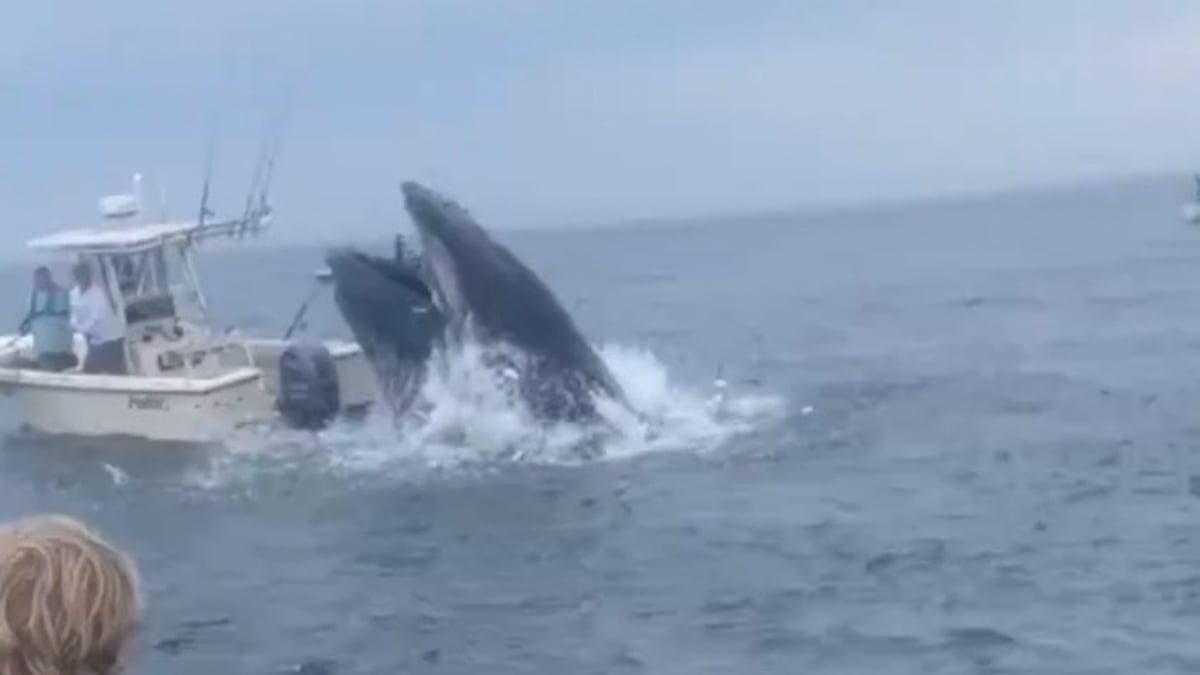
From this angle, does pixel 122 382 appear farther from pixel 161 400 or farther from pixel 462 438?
pixel 462 438

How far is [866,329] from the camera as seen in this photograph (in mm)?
45781

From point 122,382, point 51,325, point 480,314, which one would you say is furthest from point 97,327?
point 480,314

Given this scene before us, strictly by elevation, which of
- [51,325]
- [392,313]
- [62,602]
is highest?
[62,602]

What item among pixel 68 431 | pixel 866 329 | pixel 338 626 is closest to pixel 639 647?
pixel 338 626

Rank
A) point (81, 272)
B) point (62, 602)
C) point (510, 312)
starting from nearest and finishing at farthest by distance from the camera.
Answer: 1. point (62, 602)
2. point (510, 312)
3. point (81, 272)

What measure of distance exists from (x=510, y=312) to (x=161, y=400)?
4910 mm

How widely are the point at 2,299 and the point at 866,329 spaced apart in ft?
306

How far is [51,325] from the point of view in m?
30.4

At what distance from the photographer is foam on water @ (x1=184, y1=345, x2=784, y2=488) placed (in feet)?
84.0

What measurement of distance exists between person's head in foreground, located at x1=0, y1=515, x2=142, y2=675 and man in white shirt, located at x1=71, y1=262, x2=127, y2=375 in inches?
1047

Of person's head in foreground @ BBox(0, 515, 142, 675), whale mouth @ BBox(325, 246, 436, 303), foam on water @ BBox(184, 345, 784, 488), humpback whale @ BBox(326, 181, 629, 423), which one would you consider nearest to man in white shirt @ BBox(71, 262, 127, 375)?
foam on water @ BBox(184, 345, 784, 488)

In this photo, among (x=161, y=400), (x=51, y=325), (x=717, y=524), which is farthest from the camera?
(x=51, y=325)

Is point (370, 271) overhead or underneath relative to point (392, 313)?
overhead

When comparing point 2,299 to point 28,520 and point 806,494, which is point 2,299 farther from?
point 28,520
